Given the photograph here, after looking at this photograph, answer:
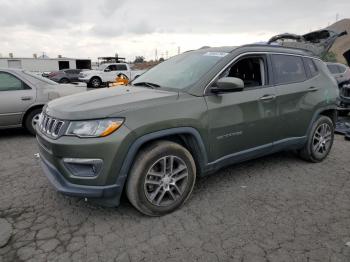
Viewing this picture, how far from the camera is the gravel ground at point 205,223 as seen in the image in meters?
2.51

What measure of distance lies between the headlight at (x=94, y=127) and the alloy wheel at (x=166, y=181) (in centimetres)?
56

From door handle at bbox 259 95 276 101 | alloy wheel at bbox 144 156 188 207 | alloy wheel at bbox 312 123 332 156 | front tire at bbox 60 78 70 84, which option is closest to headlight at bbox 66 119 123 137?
alloy wheel at bbox 144 156 188 207

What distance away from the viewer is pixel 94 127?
2.66 metres

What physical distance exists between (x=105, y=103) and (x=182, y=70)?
1.27 metres

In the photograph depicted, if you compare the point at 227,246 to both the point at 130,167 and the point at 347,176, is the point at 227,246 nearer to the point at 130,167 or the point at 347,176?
the point at 130,167

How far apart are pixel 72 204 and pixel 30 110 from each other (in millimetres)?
3581

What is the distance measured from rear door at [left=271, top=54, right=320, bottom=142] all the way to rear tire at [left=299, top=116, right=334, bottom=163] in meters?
0.25

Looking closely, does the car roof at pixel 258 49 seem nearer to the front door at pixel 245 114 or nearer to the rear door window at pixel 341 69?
the front door at pixel 245 114

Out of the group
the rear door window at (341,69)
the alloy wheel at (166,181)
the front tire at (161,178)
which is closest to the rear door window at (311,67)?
the front tire at (161,178)

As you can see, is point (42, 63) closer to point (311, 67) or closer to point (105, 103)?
point (311, 67)

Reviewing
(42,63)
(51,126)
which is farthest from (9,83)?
(42,63)

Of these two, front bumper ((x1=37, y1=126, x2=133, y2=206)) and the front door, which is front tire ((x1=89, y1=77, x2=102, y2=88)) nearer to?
the front door

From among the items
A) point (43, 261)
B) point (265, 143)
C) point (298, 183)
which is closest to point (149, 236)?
point (43, 261)

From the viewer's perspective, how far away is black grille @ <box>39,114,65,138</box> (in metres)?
2.78
